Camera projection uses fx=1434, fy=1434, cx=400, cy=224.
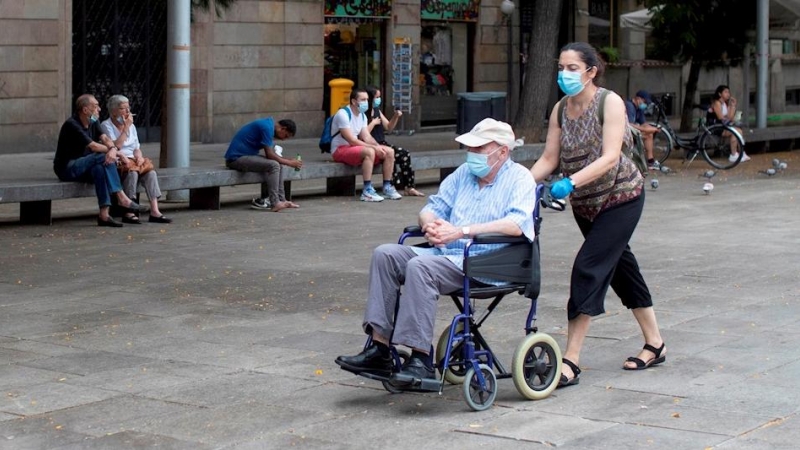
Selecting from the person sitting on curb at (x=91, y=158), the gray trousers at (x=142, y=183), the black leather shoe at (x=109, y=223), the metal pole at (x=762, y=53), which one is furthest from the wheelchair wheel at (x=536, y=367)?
the metal pole at (x=762, y=53)

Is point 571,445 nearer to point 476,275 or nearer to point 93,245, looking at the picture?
point 476,275

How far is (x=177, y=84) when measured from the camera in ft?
51.6

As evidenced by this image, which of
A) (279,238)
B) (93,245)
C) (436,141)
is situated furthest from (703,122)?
(93,245)

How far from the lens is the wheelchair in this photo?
6453 mm

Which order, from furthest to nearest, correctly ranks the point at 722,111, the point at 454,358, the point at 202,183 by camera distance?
1. the point at 722,111
2. the point at 202,183
3. the point at 454,358

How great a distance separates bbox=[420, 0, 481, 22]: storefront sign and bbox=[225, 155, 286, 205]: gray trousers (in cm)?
1378

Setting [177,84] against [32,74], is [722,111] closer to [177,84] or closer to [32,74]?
[177,84]

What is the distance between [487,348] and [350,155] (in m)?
9.75

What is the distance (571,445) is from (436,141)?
20.0 metres

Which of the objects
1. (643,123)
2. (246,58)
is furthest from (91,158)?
(246,58)

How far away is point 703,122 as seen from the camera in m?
21.8

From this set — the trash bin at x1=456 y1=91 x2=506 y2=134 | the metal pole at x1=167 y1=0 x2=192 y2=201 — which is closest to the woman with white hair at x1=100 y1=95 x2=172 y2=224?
the metal pole at x1=167 y1=0 x2=192 y2=201

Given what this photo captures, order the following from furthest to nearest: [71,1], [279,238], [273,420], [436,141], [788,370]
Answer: [436,141] → [71,1] → [279,238] → [788,370] → [273,420]

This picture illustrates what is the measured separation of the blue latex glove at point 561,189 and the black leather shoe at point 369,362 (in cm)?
108
